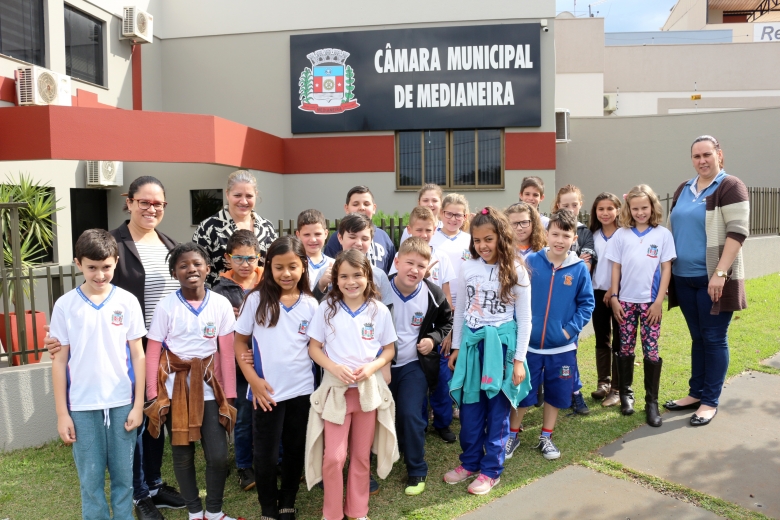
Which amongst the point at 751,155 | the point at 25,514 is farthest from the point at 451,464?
the point at 751,155

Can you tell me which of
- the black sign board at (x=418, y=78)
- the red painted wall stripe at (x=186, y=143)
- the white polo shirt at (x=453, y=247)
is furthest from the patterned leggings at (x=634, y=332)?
the black sign board at (x=418, y=78)

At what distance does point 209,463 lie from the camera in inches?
120

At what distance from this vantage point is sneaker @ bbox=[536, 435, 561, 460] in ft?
12.3

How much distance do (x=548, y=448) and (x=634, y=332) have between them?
1.24m

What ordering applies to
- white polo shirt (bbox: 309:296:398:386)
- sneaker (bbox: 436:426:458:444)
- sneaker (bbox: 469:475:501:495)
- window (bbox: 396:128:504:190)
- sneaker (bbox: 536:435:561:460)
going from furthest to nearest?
window (bbox: 396:128:504:190) → sneaker (bbox: 436:426:458:444) → sneaker (bbox: 536:435:561:460) → sneaker (bbox: 469:475:501:495) → white polo shirt (bbox: 309:296:398:386)

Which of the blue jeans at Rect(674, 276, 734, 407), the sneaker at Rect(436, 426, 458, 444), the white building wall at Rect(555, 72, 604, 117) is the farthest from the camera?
the white building wall at Rect(555, 72, 604, 117)

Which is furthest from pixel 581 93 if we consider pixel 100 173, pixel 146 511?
pixel 146 511

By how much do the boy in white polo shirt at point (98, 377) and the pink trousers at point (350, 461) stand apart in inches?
39.9

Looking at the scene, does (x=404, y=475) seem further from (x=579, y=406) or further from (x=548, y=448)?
(x=579, y=406)

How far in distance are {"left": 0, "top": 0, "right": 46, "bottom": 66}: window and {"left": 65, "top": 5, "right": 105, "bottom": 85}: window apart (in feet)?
2.35

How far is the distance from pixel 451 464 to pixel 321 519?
3.30ft

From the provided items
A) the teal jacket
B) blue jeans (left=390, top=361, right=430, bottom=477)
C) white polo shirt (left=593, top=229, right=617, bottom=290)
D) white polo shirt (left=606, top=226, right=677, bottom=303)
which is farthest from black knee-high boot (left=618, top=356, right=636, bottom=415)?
blue jeans (left=390, top=361, right=430, bottom=477)

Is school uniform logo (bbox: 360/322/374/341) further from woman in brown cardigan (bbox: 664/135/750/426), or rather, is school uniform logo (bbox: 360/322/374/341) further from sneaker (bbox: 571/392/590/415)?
woman in brown cardigan (bbox: 664/135/750/426)

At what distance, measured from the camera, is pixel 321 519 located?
3.18 metres
